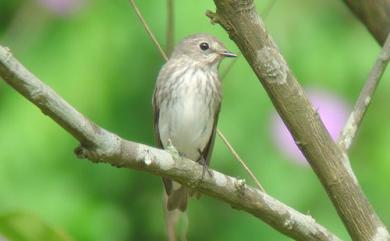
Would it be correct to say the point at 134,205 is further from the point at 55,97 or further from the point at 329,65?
the point at 55,97

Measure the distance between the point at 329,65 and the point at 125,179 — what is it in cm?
96

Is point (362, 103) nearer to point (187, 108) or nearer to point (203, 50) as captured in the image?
point (187, 108)

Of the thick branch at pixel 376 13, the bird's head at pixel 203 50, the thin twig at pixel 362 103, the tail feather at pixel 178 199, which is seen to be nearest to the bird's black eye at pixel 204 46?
Result: the bird's head at pixel 203 50

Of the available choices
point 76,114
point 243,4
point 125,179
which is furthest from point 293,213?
point 125,179

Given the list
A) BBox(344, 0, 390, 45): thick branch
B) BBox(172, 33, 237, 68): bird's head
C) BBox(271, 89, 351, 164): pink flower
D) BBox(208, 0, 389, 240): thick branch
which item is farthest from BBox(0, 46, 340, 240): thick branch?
BBox(271, 89, 351, 164): pink flower

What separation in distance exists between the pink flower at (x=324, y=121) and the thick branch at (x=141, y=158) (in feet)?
5.42

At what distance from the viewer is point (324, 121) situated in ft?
12.9

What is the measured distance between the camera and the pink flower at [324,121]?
3.94 meters

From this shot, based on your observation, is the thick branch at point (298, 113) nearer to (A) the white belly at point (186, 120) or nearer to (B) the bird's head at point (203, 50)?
(A) the white belly at point (186, 120)

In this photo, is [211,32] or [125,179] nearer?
[211,32]

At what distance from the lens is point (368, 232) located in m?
2.29

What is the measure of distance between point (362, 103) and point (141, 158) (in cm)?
73

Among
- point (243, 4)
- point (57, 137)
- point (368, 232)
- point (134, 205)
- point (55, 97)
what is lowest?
point (134, 205)

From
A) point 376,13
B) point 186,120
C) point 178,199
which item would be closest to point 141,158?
point 376,13
